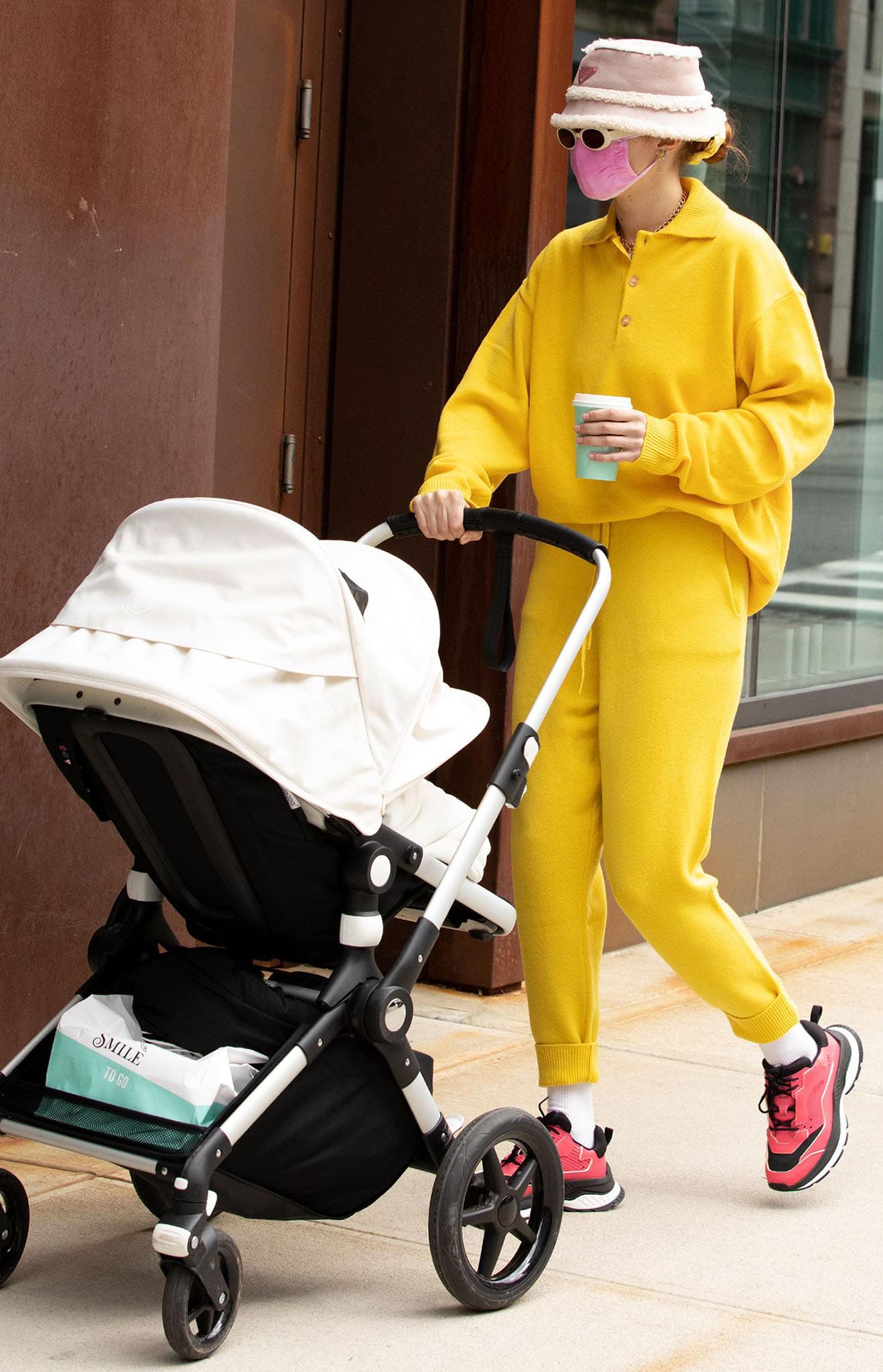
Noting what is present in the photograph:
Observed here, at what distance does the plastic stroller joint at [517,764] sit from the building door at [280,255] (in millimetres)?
1973

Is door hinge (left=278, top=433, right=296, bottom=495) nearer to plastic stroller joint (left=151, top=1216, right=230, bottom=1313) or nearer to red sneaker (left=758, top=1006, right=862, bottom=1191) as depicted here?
red sneaker (left=758, top=1006, right=862, bottom=1191)

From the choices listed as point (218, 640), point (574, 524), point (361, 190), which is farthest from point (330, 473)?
point (218, 640)

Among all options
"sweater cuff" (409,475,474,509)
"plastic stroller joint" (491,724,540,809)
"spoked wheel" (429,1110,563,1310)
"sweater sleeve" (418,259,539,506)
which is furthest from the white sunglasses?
"spoked wheel" (429,1110,563,1310)

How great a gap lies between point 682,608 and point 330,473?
198 centimetres

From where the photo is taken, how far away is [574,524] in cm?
393

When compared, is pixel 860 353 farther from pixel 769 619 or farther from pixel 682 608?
pixel 682 608

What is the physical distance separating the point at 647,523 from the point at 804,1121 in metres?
1.25

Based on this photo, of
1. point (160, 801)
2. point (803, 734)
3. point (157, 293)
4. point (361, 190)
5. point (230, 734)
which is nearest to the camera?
point (230, 734)

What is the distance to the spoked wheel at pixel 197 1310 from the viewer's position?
2.98 m

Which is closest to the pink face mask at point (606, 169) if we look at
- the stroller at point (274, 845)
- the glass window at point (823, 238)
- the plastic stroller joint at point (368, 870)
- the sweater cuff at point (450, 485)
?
the sweater cuff at point (450, 485)

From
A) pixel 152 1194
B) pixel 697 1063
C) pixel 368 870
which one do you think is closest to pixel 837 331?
pixel 697 1063

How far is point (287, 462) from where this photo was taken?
5.49 m

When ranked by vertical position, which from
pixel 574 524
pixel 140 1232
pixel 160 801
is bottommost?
pixel 140 1232

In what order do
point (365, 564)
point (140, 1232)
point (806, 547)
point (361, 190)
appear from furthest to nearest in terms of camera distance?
point (806, 547) < point (361, 190) < point (140, 1232) < point (365, 564)
